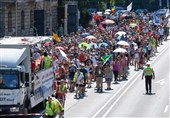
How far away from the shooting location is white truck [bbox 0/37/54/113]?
27266mm

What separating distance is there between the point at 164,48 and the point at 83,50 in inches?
824

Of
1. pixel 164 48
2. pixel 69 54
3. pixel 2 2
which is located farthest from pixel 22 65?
pixel 164 48

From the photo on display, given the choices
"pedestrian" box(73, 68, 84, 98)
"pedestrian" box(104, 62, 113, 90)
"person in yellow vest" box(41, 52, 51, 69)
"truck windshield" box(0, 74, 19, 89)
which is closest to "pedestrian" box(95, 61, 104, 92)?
"pedestrian" box(104, 62, 113, 90)

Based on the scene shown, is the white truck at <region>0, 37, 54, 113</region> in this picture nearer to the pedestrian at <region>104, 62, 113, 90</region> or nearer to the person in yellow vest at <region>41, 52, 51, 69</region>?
the person in yellow vest at <region>41, 52, 51, 69</region>

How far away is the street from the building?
1855 cm

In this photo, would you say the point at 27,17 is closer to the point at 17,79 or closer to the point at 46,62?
the point at 46,62

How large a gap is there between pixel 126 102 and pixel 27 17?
32277 millimetres

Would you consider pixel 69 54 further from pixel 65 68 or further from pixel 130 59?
pixel 130 59

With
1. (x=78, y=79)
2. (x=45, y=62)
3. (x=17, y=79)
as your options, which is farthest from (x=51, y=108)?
(x=78, y=79)

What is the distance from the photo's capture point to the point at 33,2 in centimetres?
6669

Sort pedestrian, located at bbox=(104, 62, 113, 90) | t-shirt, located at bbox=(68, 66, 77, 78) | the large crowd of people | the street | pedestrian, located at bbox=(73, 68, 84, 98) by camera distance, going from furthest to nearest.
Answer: pedestrian, located at bbox=(104, 62, 113, 90), t-shirt, located at bbox=(68, 66, 77, 78), the large crowd of people, pedestrian, located at bbox=(73, 68, 84, 98), the street

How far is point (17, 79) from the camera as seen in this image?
27516 millimetres

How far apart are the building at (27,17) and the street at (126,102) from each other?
18.6 meters

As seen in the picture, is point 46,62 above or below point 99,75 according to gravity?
above
